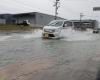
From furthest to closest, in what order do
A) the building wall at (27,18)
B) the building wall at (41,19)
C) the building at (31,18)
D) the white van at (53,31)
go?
the building wall at (27,18) < the building wall at (41,19) < the building at (31,18) < the white van at (53,31)

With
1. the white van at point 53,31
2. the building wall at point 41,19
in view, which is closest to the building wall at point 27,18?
the building wall at point 41,19

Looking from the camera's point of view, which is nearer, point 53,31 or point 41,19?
point 53,31

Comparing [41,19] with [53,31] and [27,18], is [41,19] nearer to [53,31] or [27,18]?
[27,18]

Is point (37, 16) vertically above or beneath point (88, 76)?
above

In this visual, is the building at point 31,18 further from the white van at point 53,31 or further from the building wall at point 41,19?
the white van at point 53,31

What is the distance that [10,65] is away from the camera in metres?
6.20

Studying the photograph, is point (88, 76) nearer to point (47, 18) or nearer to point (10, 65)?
point (10, 65)

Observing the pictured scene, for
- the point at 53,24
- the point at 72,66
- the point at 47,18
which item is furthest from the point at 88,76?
the point at 47,18

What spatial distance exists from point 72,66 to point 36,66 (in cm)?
116

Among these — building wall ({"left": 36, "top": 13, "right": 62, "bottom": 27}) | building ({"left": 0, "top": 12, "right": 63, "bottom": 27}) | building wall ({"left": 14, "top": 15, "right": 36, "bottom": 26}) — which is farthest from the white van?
building wall ({"left": 14, "top": 15, "right": 36, "bottom": 26})

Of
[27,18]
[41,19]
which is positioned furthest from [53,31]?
[27,18]

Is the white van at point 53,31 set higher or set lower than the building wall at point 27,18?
lower

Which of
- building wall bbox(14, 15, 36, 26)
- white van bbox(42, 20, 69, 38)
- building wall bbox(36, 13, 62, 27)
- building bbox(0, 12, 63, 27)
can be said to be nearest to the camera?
white van bbox(42, 20, 69, 38)

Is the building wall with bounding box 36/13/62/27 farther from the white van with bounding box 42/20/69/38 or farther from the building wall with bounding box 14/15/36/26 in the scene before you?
the white van with bounding box 42/20/69/38
